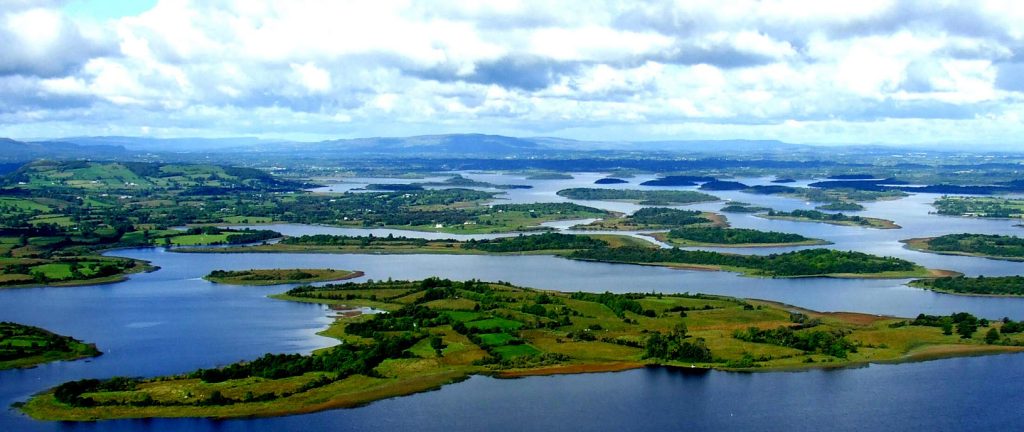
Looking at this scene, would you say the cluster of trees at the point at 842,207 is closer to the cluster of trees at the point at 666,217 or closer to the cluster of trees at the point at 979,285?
the cluster of trees at the point at 666,217

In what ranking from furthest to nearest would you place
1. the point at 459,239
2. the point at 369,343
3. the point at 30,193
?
the point at 30,193
the point at 459,239
the point at 369,343

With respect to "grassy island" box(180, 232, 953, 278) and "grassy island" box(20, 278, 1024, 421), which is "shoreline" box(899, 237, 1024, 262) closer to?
"grassy island" box(180, 232, 953, 278)

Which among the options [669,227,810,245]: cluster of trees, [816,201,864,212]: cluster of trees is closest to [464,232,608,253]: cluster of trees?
[669,227,810,245]: cluster of trees

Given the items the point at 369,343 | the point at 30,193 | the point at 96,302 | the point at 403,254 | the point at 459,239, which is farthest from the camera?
the point at 30,193

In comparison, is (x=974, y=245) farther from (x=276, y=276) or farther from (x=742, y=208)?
(x=276, y=276)

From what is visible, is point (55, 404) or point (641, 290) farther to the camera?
point (641, 290)

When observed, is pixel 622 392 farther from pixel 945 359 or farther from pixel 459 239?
pixel 459 239

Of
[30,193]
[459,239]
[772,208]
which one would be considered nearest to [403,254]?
[459,239]
